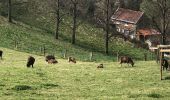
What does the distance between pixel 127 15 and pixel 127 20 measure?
211 cm

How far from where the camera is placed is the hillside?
6681 centimetres

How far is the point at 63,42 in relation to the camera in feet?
259

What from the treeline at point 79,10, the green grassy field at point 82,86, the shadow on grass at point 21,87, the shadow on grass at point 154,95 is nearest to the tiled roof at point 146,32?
the treeline at point 79,10

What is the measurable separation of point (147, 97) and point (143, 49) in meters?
71.4

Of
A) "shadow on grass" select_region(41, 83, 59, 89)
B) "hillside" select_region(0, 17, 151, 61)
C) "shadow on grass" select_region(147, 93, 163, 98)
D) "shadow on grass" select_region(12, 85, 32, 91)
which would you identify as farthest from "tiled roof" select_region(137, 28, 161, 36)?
"shadow on grass" select_region(147, 93, 163, 98)

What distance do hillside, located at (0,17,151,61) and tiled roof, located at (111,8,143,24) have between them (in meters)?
18.5

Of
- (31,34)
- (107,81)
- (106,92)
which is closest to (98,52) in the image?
(31,34)

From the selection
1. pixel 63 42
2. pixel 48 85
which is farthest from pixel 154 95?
pixel 63 42

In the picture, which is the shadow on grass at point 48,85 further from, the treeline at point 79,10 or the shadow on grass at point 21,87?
the treeline at point 79,10

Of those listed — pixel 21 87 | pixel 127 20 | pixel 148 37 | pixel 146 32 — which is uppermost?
pixel 21 87

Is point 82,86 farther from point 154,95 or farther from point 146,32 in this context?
point 146,32

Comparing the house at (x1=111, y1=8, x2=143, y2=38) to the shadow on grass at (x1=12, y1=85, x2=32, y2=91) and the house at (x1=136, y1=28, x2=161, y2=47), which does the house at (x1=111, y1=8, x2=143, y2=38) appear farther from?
the shadow on grass at (x1=12, y1=85, x2=32, y2=91)

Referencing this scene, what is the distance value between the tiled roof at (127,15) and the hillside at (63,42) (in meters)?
18.5

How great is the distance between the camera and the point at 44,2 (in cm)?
9494
